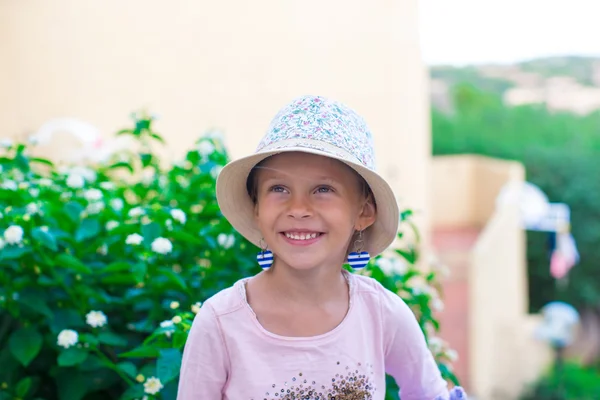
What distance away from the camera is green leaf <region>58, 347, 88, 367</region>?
6.68ft

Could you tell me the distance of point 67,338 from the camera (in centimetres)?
206

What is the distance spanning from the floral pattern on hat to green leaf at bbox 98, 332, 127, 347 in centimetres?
80

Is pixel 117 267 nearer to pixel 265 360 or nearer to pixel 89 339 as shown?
pixel 89 339

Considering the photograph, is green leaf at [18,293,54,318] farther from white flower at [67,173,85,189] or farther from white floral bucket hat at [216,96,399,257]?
white floral bucket hat at [216,96,399,257]

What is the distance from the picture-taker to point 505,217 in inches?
345

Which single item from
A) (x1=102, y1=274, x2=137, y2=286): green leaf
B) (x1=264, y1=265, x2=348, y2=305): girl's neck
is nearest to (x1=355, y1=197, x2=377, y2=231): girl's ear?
(x1=264, y1=265, x2=348, y2=305): girl's neck

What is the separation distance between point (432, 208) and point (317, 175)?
1273cm

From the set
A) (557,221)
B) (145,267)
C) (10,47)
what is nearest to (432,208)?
(557,221)

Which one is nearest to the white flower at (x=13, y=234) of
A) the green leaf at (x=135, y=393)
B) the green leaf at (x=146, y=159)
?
the green leaf at (x=135, y=393)

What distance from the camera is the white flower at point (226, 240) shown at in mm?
2318

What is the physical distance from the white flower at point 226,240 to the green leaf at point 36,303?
1.61ft

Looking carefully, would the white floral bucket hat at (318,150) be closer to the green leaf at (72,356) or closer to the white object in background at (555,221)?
the green leaf at (72,356)

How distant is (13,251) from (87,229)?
235mm

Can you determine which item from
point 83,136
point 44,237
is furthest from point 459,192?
point 44,237
